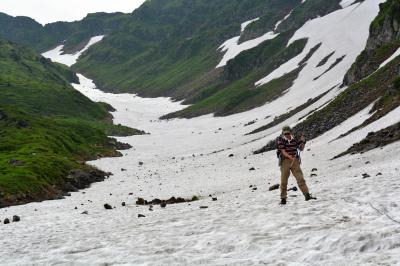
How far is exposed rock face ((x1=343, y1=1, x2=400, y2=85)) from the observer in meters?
79.2

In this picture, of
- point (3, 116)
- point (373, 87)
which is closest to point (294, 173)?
point (373, 87)

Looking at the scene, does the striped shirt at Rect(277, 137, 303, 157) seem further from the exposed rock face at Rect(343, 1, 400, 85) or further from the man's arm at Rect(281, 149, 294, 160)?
the exposed rock face at Rect(343, 1, 400, 85)

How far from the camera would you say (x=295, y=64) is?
6058 inches

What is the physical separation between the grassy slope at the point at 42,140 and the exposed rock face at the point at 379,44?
48.4 meters

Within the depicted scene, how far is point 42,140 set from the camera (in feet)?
259

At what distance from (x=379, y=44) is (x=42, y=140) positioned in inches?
2483

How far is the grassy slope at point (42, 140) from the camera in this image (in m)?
47.5

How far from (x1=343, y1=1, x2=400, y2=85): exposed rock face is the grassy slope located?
4836 cm

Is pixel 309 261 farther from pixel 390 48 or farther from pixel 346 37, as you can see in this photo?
pixel 346 37

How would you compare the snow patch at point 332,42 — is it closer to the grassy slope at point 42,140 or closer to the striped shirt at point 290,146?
the grassy slope at point 42,140

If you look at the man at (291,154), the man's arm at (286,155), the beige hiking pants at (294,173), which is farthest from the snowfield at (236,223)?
the man's arm at (286,155)

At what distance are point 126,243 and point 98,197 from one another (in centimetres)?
2520

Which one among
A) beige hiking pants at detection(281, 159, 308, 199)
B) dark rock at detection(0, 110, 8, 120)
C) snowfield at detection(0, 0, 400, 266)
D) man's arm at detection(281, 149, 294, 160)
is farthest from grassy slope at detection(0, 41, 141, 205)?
man's arm at detection(281, 149, 294, 160)

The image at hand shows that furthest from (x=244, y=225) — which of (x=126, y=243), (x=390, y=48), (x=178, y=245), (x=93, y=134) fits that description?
(x=93, y=134)
